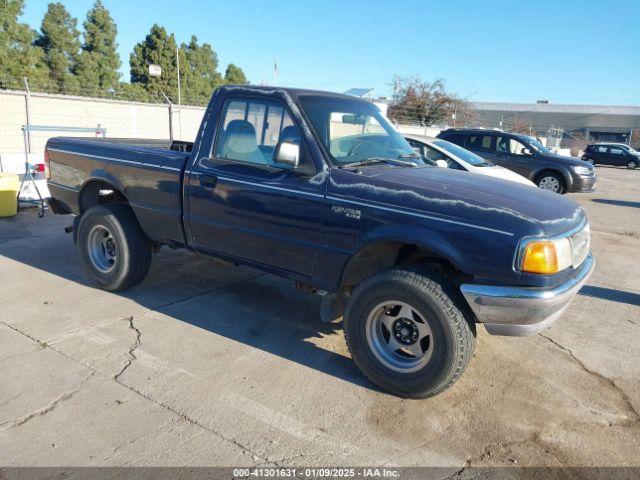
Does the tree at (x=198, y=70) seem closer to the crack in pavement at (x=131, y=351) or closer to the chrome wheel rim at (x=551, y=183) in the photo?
the chrome wheel rim at (x=551, y=183)

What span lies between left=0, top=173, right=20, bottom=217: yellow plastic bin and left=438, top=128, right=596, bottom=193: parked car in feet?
33.2

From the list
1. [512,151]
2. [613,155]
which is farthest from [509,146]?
[613,155]

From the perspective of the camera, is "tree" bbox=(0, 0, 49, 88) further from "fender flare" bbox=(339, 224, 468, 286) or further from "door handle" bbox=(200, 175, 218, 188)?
"fender flare" bbox=(339, 224, 468, 286)

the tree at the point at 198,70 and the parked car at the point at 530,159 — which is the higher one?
the tree at the point at 198,70

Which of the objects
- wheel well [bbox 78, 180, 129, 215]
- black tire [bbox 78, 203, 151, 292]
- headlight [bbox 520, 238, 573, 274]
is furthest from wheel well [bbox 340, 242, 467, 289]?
wheel well [bbox 78, 180, 129, 215]

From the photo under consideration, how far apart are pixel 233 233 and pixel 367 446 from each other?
79.4 inches

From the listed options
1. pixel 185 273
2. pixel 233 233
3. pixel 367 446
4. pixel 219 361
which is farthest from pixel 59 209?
pixel 367 446

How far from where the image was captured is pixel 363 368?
3.55 meters

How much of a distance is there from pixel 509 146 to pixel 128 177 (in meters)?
11.6

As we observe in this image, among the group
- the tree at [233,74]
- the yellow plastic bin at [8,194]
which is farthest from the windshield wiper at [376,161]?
the tree at [233,74]

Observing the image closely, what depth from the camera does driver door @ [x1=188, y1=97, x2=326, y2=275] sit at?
12.2 feet

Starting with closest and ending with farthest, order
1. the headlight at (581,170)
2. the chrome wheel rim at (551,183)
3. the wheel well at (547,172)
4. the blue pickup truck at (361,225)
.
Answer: the blue pickup truck at (361,225)
the headlight at (581,170)
the wheel well at (547,172)
the chrome wheel rim at (551,183)

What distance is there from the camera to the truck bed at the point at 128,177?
452cm

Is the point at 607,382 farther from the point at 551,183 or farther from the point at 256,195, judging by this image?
the point at 551,183
